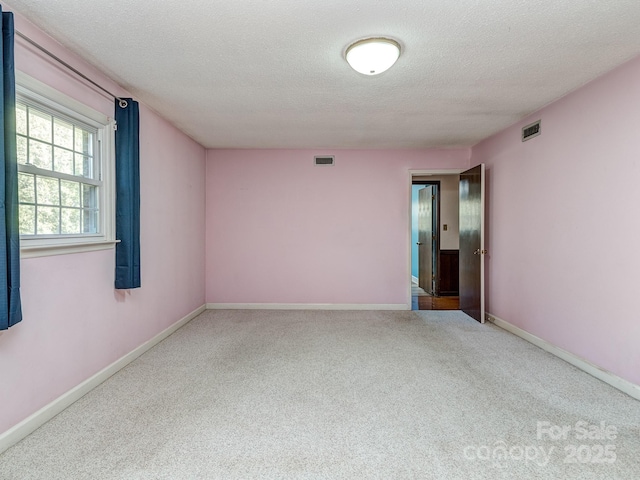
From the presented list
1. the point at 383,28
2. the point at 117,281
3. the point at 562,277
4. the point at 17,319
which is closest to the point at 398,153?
the point at 562,277

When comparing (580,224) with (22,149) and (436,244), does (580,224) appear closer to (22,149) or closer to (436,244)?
(436,244)

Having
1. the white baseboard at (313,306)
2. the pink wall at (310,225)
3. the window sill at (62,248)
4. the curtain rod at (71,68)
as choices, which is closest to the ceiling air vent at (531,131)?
the pink wall at (310,225)

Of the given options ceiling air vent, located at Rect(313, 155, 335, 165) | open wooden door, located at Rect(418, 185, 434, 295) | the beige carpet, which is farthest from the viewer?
open wooden door, located at Rect(418, 185, 434, 295)

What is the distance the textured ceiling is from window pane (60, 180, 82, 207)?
933mm

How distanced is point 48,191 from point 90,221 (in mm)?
448

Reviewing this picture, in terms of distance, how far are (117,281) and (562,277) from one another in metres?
4.00

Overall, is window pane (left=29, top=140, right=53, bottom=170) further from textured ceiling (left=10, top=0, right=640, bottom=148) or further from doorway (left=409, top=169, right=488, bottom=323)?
doorway (left=409, top=169, right=488, bottom=323)

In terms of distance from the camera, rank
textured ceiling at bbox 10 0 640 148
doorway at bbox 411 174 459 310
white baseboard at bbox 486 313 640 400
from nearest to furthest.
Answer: textured ceiling at bbox 10 0 640 148
white baseboard at bbox 486 313 640 400
doorway at bbox 411 174 459 310

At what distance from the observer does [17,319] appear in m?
1.72

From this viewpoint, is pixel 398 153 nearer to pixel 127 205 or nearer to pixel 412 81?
pixel 412 81

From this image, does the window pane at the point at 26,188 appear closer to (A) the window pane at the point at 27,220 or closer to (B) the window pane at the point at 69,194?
(A) the window pane at the point at 27,220

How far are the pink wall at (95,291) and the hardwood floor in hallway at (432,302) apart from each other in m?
3.60

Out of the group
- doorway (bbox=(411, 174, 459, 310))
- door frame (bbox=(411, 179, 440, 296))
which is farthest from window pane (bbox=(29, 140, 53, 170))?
door frame (bbox=(411, 179, 440, 296))

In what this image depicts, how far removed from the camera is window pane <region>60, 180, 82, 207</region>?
2.26 metres
